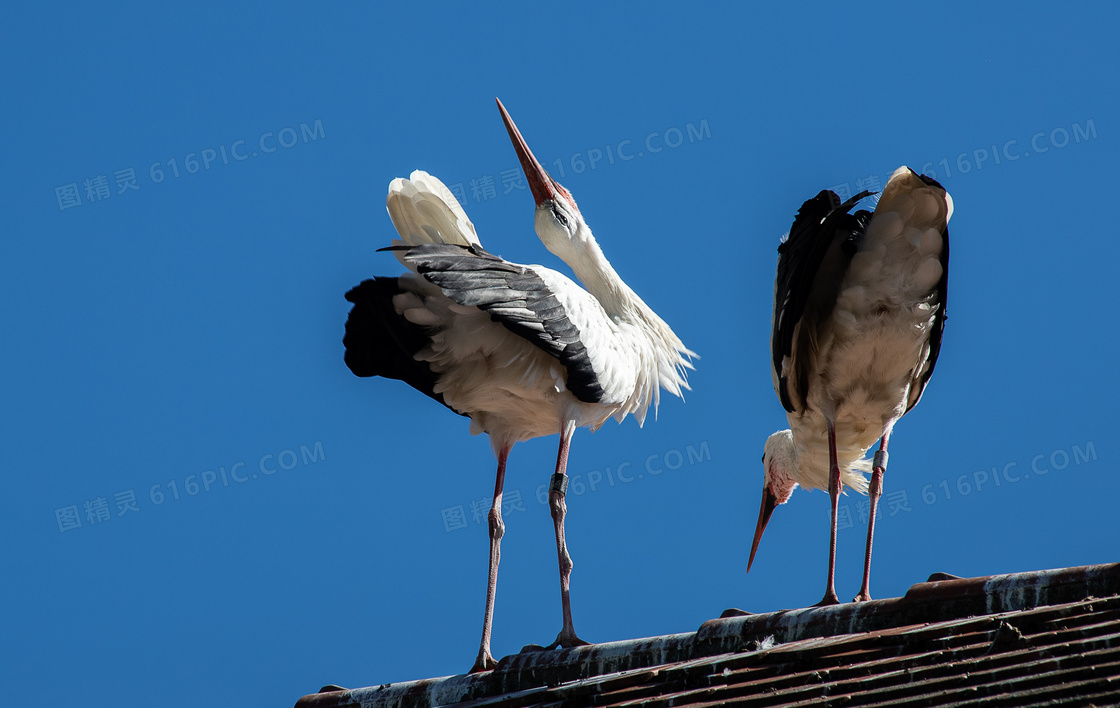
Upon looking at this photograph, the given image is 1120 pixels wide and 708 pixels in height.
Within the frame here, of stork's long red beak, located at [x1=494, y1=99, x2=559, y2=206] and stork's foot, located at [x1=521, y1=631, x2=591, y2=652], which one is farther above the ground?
stork's long red beak, located at [x1=494, y1=99, x2=559, y2=206]

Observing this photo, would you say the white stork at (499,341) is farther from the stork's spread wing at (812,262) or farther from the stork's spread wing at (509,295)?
the stork's spread wing at (812,262)

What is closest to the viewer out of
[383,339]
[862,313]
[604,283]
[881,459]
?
[862,313]

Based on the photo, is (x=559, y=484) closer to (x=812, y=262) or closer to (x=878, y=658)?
(x=812, y=262)

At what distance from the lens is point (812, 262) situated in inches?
270

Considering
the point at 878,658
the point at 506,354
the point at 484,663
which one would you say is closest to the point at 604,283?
the point at 506,354

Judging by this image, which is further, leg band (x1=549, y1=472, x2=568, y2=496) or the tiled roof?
Answer: leg band (x1=549, y1=472, x2=568, y2=496)

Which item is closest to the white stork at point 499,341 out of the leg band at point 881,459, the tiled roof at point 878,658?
the tiled roof at point 878,658

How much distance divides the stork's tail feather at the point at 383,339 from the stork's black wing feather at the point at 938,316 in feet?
9.80

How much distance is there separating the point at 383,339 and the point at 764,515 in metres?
4.08

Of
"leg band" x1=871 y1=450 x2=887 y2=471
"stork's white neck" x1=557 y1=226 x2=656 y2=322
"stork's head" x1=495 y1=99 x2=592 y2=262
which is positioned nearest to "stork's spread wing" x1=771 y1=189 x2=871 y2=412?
"leg band" x1=871 y1=450 x2=887 y2=471

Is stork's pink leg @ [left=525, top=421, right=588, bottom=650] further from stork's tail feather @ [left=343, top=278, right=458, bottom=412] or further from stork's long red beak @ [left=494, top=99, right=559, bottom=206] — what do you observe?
stork's long red beak @ [left=494, top=99, right=559, bottom=206]

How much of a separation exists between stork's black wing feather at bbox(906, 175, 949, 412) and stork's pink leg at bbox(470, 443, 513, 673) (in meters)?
2.65

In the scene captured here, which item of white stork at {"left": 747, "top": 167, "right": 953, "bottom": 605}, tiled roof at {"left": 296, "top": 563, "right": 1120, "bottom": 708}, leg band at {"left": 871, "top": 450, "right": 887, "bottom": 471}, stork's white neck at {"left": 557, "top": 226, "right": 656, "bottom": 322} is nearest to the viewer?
tiled roof at {"left": 296, "top": 563, "right": 1120, "bottom": 708}

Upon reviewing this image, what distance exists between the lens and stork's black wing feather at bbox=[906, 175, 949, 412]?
269 inches
